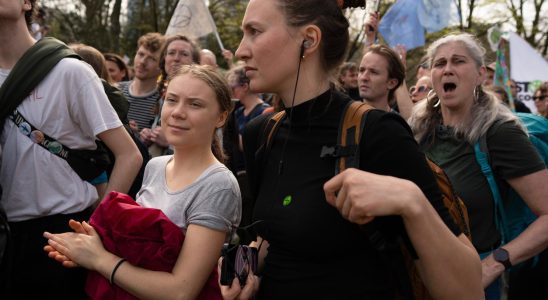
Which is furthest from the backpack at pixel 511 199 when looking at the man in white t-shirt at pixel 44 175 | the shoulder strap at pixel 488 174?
the man in white t-shirt at pixel 44 175

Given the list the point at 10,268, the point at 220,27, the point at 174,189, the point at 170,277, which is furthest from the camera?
the point at 220,27

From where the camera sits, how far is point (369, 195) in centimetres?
143

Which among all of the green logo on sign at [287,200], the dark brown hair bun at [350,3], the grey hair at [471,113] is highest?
the dark brown hair bun at [350,3]

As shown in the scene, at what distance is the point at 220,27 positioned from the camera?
21594mm

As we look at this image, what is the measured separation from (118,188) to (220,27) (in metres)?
19.3

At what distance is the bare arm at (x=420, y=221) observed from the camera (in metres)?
1.44

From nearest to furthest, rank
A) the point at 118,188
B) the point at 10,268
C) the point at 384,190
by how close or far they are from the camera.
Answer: the point at 384,190, the point at 10,268, the point at 118,188

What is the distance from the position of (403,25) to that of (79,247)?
205 inches

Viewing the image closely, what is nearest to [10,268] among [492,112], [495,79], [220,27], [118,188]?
[118,188]

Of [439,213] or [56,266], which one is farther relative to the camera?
[56,266]

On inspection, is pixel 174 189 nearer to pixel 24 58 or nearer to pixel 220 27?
pixel 24 58

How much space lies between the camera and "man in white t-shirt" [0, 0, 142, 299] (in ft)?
8.95

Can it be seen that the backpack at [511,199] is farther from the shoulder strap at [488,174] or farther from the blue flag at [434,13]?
the blue flag at [434,13]

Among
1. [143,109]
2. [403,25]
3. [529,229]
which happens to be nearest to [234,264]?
[529,229]
